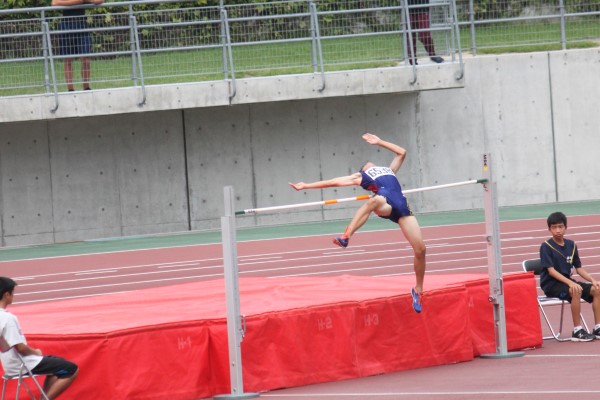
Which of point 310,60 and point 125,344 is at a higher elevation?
point 310,60

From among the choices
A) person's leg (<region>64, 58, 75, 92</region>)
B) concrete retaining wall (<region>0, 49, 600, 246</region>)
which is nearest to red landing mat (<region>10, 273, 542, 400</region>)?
person's leg (<region>64, 58, 75, 92</region>)

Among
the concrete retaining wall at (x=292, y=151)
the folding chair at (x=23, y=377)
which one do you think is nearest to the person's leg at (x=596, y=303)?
the folding chair at (x=23, y=377)

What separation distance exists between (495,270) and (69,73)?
→ 1073 cm

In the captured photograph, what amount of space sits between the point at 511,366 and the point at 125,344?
3.14 metres

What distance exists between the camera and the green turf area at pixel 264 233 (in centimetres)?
1930

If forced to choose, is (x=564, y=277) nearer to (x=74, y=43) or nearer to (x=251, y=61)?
(x=251, y=61)

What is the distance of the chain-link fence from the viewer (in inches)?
773

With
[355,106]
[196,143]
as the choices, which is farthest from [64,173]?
[355,106]

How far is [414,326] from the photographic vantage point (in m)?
10.2

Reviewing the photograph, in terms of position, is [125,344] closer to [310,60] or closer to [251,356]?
[251,356]

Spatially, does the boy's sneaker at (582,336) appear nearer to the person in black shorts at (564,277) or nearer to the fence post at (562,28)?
the person in black shorts at (564,277)

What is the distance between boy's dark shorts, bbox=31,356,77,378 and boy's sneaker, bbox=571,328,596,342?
4.67 m

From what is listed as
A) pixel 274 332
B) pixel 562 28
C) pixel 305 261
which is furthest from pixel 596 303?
pixel 562 28

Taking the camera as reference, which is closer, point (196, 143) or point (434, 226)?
point (434, 226)
